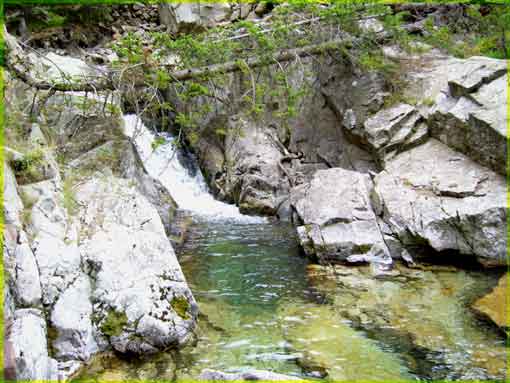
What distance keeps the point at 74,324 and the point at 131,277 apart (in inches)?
42.3

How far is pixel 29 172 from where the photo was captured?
6914mm

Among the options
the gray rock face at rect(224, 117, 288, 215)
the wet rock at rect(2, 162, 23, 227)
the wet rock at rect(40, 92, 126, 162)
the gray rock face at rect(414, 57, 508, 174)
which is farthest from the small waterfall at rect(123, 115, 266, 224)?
the wet rock at rect(2, 162, 23, 227)

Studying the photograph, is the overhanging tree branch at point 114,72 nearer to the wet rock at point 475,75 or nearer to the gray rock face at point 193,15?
the wet rock at point 475,75

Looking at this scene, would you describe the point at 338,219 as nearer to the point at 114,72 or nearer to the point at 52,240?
the point at 114,72

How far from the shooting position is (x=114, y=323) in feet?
19.1

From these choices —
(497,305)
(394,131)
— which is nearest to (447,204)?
(497,305)

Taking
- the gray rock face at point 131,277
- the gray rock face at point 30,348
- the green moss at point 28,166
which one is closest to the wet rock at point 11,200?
the green moss at point 28,166

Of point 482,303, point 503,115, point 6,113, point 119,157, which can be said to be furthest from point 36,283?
point 503,115

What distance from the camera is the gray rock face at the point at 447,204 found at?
8688mm

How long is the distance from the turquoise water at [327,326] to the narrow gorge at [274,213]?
42 millimetres

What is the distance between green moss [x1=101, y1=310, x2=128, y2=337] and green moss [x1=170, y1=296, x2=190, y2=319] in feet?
2.61

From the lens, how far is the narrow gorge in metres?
5.75

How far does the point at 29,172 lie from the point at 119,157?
11.6 feet

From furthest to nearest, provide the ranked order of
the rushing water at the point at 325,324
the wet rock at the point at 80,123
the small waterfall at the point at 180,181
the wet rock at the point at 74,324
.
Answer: the small waterfall at the point at 180,181, the wet rock at the point at 80,123, the rushing water at the point at 325,324, the wet rock at the point at 74,324
